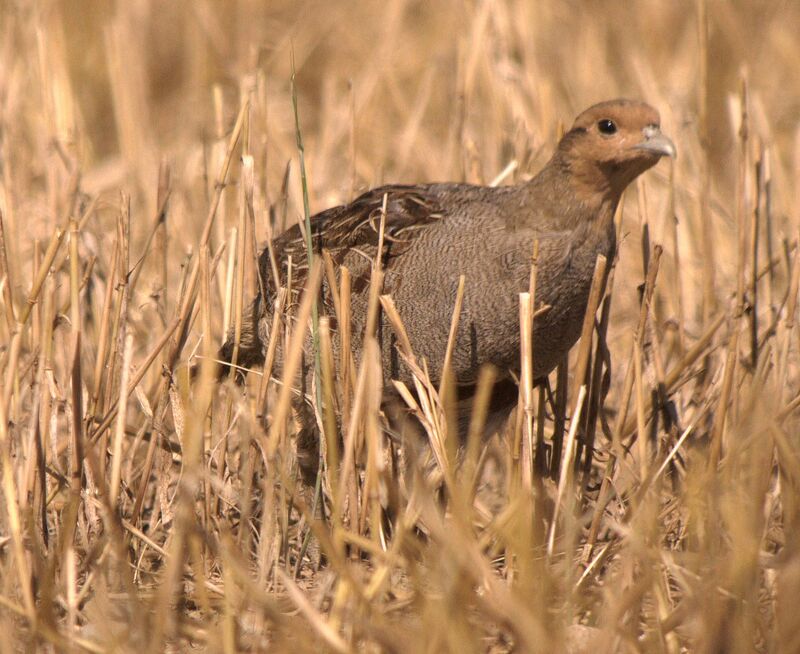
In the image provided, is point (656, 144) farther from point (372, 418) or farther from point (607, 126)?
point (372, 418)

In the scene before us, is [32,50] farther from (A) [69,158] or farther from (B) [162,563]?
(B) [162,563]

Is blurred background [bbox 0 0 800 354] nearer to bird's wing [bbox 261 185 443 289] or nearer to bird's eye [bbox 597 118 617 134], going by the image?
bird's wing [bbox 261 185 443 289]

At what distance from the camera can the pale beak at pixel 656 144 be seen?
307 cm

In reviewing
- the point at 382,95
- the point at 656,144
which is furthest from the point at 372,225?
the point at 382,95

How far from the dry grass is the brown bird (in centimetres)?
19

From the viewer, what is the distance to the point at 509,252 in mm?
3281

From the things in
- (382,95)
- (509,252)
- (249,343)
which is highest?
(382,95)

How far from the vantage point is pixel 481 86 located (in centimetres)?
592

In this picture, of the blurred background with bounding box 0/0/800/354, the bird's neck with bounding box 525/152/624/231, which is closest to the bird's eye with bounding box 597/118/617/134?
the bird's neck with bounding box 525/152/624/231

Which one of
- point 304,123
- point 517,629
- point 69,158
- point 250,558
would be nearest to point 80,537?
point 250,558

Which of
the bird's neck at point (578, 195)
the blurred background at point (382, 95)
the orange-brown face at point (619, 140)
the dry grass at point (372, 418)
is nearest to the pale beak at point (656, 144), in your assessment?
the orange-brown face at point (619, 140)

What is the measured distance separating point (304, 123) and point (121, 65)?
5.57 ft

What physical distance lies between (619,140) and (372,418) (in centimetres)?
110

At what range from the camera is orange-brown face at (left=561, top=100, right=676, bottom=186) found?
315cm
